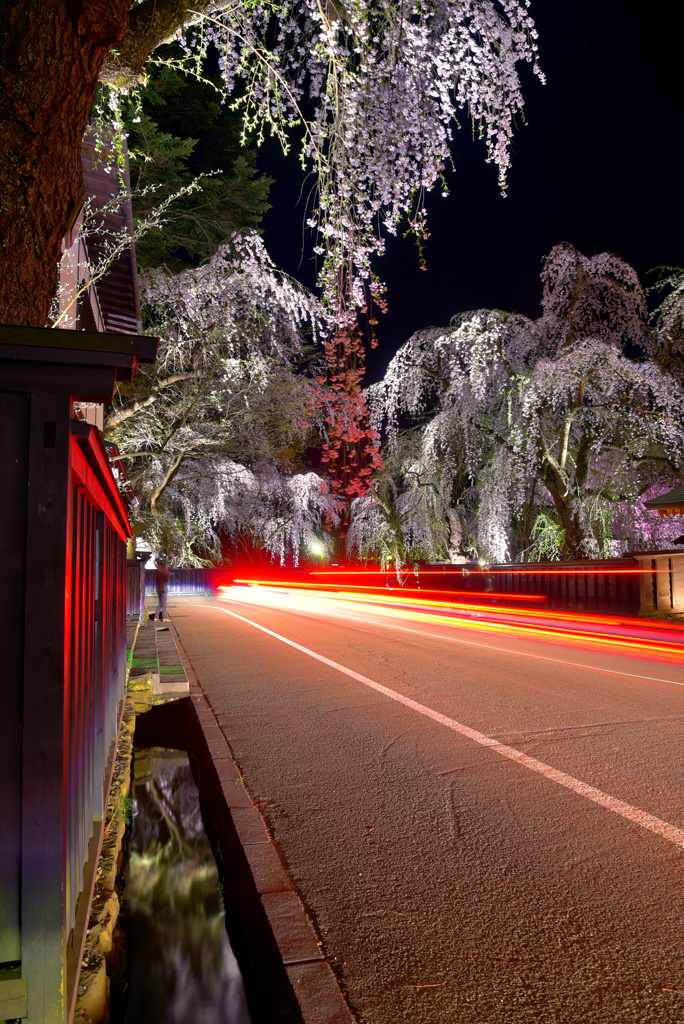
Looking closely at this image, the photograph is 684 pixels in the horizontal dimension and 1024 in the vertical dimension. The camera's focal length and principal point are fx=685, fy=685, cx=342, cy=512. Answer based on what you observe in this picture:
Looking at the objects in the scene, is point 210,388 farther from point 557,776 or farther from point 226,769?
point 557,776

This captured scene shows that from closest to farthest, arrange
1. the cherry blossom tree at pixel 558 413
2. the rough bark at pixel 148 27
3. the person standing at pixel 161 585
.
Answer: the rough bark at pixel 148 27 < the cherry blossom tree at pixel 558 413 < the person standing at pixel 161 585

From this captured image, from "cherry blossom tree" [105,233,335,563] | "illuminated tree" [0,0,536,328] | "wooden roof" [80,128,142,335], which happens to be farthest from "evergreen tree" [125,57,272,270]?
"illuminated tree" [0,0,536,328]

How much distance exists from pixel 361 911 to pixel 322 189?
647cm

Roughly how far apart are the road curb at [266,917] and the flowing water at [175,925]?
0.12m

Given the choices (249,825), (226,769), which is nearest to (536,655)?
(226,769)

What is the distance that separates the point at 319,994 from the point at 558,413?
19.4 meters

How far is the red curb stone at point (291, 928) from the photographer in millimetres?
2881

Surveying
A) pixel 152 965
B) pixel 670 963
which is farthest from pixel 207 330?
pixel 670 963

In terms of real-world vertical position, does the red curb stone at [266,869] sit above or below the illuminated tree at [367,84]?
below

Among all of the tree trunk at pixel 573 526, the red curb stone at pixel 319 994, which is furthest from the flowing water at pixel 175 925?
the tree trunk at pixel 573 526

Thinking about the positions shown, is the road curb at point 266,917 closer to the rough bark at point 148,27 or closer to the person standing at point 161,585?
the rough bark at point 148,27

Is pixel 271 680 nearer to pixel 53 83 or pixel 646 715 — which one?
pixel 646 715

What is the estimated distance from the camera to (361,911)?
10.8ft

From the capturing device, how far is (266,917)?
3.22 metres
